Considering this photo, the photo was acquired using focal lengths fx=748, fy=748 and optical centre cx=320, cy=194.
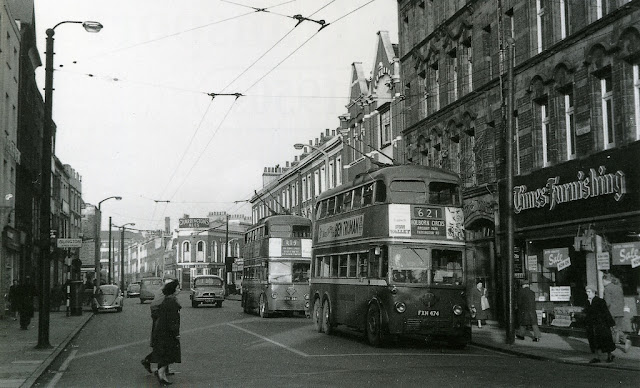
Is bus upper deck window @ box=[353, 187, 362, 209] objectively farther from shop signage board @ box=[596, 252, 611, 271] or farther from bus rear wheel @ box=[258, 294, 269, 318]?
bus rear wheel @ box=[258, 294, 269, 318]

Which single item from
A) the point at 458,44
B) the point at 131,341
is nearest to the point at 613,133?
the point at 458,44

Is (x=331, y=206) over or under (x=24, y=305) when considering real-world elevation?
over

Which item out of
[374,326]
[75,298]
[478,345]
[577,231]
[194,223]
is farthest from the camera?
[194,223]

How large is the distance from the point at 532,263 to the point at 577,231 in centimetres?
307

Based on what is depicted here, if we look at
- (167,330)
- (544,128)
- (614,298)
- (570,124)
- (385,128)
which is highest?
(385,128)

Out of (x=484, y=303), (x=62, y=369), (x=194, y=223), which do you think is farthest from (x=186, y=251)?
(x=62, y=369)

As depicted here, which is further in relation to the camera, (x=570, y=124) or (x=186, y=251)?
(x=186, y=251)

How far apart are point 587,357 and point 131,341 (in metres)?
11.8

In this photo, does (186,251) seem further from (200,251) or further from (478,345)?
(478,345)

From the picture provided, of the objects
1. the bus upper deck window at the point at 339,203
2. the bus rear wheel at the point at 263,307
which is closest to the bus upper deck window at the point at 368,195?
the bus upper deck window at the point at 339,203

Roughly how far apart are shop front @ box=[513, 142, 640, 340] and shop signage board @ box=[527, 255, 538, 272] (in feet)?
0.10

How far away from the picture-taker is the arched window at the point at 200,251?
10212cm

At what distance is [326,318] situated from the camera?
22.3m

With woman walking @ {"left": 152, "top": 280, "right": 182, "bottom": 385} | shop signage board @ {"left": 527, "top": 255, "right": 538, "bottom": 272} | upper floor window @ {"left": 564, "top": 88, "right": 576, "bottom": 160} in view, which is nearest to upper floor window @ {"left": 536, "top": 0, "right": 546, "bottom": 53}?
upper floor window @ {"left": 564, "top": 88, "right": 576, "bottom": 160}
